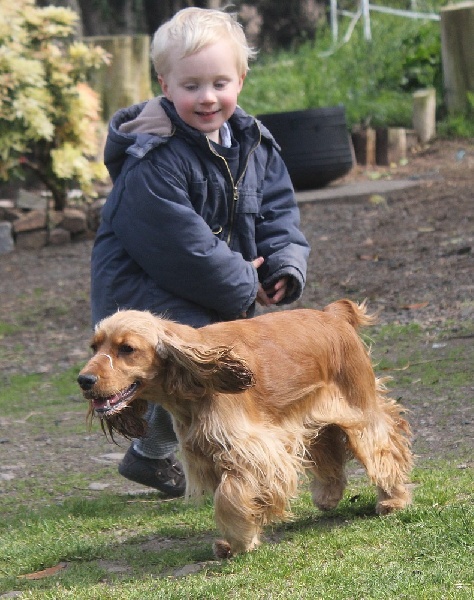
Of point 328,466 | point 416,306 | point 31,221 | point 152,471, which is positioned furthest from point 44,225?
point 328,466

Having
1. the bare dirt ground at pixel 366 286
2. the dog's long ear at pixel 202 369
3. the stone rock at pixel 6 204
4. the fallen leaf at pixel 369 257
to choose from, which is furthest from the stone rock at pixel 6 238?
the dog's long ear at pixel 202 369

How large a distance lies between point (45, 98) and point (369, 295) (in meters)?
4.62

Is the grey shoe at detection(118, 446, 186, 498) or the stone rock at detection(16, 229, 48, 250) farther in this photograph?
the stone rock at detection(16, 229, 48, 250)

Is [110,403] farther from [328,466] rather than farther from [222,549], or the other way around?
[328,466]

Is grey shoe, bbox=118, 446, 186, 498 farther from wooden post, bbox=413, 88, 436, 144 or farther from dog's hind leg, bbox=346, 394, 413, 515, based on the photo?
wooden post, bbox=413, 88, 436, 144

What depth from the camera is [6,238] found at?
1260 centimetres

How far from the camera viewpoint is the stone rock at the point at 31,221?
12.6m

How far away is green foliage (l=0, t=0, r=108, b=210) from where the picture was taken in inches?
461

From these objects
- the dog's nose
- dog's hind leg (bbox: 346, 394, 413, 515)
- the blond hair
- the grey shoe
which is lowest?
the grey shoe

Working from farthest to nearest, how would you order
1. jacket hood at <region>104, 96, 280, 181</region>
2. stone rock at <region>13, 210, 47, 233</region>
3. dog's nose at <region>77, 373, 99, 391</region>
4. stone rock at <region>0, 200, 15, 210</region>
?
stone rock at <region>0, 200, 15, 210</region>
stone rock at <region>13, 210, 47, 233</region>
jacket hood at <region>104, 96, 280, 181</region>
dog's nose at <region>77, 373, 99, 391</region>

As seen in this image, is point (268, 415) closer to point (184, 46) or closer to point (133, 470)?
point (133, 470)

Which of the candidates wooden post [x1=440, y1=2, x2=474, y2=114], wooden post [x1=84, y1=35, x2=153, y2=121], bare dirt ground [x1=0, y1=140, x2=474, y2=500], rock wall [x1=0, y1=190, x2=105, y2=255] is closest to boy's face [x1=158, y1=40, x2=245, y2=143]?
bare dirt ground [x1=0, y1=140, x2=474, y2=500]

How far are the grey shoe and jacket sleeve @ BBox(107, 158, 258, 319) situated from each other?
864 millimetres

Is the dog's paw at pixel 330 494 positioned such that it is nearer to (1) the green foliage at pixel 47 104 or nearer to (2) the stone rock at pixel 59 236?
(1) the green foliage at pixel 47 104
